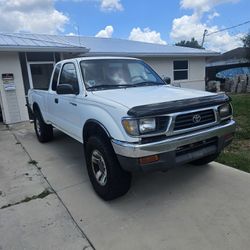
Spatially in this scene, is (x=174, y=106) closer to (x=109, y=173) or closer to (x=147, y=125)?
(x=147, y=125)

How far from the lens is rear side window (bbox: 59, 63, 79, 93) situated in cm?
421

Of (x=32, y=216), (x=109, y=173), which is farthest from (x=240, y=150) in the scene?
(x=32, y=216)

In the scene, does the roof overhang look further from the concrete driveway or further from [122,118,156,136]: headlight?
[122,118,156,136]: headlight

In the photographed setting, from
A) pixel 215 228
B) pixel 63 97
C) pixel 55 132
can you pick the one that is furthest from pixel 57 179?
pixel 55 132

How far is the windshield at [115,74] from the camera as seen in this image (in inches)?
161

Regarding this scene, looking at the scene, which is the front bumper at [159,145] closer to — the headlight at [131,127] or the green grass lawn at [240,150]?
the headlight at [131,127]

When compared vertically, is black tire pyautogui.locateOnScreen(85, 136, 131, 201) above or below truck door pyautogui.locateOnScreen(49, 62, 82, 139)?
below

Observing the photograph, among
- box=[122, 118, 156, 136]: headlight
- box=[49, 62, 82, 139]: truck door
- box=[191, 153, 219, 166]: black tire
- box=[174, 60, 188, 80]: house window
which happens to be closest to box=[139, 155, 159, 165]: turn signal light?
box=[122, 118, 156, 136]: headlight

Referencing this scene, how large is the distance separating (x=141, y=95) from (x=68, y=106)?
158 centimetres

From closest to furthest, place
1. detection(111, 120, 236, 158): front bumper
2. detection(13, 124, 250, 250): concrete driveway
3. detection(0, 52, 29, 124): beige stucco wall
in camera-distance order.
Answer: detection(13, 124, 250, 250): concrete driveway → detection(111, 120, 236, 158): front bumper → detection(0, 52, 29, 124): beige stucco wall

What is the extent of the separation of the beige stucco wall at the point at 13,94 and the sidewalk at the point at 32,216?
552cm

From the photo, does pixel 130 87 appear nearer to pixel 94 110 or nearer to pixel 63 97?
pixel 94 110

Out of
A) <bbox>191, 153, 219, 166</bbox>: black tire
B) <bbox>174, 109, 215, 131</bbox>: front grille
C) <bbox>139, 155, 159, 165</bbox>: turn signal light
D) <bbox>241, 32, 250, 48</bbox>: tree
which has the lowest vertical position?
<bbox>191, 153, 219, 166</bbox>: black tire

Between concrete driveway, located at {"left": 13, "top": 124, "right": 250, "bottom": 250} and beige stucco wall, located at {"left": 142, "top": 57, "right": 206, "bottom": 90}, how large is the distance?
39.5 feet
